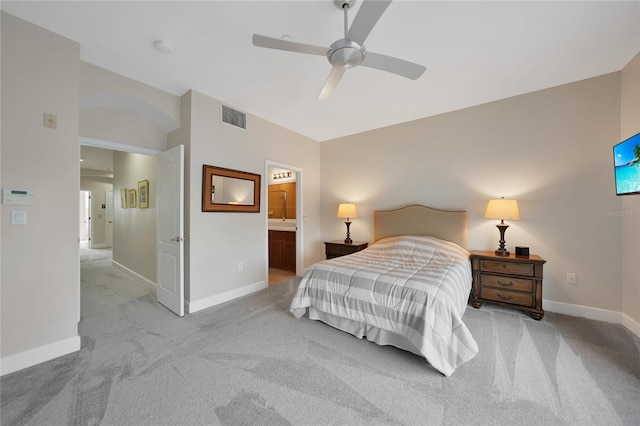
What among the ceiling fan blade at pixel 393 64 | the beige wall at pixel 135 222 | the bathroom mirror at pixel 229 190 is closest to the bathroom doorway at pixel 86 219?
the beige wall at pixel 135 222

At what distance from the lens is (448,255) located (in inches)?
121

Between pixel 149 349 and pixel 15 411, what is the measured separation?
0.76 metres

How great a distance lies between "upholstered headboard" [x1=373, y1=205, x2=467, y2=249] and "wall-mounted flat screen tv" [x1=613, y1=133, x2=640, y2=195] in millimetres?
1464

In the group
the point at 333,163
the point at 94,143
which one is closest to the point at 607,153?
the point at 333,163

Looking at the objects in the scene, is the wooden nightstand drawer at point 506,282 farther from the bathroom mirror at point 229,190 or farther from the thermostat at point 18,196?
the thermostat at point 18,196

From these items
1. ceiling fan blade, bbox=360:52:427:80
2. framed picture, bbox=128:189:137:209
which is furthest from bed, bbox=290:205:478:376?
framed picture, bbox=128:189:137:209

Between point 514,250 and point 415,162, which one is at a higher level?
point 415,162

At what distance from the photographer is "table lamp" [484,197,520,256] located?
114 inches

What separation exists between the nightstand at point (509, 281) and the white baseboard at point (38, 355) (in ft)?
13.7

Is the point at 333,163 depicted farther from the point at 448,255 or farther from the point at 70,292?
the point at 70,292

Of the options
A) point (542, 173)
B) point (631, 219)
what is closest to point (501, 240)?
point (542, 173)

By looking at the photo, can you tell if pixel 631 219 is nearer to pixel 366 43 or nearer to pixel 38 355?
pixel 366 43

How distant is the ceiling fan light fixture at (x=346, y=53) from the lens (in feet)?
5.44

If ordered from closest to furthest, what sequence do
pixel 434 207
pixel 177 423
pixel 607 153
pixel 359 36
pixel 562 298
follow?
pixel 177 423 < pixel 359 36 < pixel 607 153 < pixel 562 298 < pixel 434 207
